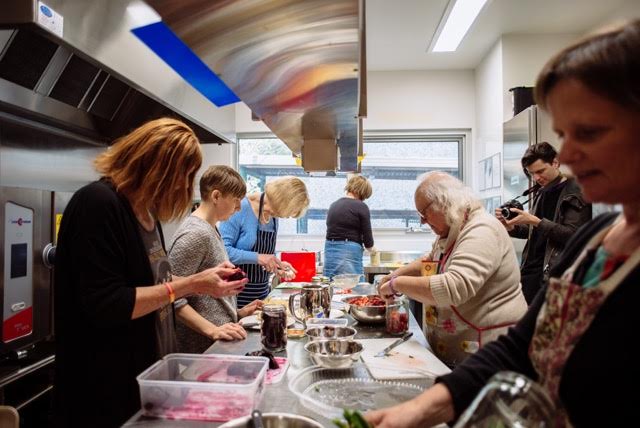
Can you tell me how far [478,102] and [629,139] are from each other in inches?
193

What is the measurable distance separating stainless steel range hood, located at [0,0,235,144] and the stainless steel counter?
0.86 m

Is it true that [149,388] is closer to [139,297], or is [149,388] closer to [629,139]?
[139,297]

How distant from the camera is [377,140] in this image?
554 cm

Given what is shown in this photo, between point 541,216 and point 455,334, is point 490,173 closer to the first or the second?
point 541,216

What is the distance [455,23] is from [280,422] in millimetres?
4024

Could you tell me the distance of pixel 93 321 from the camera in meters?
1.20

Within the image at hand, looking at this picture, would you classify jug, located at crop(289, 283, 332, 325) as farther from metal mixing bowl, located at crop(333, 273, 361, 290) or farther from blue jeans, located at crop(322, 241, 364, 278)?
blue jeans, located at crop(322, 241, 364, 278)

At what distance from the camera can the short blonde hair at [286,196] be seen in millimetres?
3188

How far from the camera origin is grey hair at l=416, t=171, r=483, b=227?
175 cm

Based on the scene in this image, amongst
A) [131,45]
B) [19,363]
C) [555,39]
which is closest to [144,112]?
[131,45]

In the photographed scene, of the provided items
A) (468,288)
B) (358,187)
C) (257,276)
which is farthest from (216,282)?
(358,187)

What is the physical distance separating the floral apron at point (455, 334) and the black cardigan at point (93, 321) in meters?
1.05

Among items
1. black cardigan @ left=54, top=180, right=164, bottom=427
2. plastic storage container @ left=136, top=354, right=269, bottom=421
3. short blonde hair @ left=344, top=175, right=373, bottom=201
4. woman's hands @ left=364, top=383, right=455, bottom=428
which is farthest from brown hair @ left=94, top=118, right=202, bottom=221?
short blonde hair @ left=344, top=175, right=373, bottom=201

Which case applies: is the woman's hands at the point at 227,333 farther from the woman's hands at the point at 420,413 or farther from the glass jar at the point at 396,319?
the woman's hands at the point at 420,413
